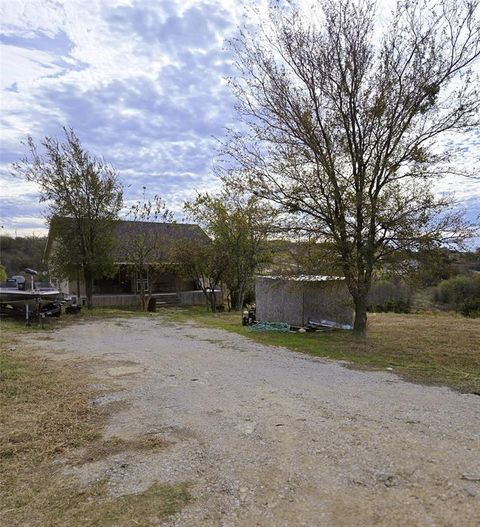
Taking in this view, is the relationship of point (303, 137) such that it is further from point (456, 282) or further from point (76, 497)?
point (456, 282)

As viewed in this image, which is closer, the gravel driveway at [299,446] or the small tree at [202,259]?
the gravel driveway at [299,446]

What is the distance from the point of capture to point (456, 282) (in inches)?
1209

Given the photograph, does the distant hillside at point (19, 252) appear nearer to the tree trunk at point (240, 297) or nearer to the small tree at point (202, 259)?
the small tree at point (202, 259)

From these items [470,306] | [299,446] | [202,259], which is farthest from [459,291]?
[299,446]

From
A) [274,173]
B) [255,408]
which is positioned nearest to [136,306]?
[274,173]

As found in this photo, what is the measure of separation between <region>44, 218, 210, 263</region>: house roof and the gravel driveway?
19.6 metres

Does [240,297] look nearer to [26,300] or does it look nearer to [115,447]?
[26,300]

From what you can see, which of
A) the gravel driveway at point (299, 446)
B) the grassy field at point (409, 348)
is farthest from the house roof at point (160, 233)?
the gravel driveway at point (299, 446)

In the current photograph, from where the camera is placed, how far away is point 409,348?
1165cm

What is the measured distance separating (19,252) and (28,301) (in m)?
41.8

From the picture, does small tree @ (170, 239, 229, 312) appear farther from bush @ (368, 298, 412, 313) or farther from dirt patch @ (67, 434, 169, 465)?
dirt patch @ (67, 434, 169, 465)

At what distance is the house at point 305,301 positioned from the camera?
557 inches

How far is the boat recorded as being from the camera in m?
17.6

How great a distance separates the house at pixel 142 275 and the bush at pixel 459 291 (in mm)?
15814
